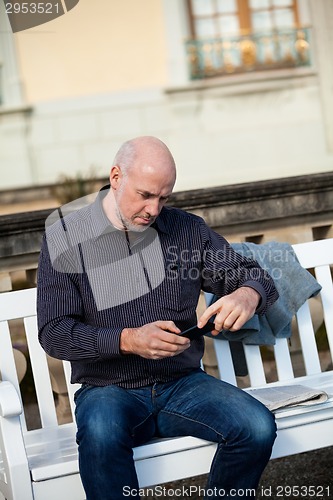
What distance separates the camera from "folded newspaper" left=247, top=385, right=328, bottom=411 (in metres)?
2.75

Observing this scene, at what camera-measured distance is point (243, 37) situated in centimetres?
1208

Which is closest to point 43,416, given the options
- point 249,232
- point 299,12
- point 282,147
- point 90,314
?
point 90,314

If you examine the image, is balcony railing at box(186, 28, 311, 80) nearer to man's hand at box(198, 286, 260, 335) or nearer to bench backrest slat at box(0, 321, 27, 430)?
bench backrest slat at box(0, 321, 27, 430)

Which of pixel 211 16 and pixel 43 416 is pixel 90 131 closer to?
pixel 211 16

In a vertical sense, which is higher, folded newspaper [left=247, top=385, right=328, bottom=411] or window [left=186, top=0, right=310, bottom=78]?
window [left=186, top=0, right=310, bottom=78]

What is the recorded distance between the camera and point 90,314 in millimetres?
2729

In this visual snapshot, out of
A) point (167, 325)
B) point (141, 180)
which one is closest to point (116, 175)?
point (141, 180)

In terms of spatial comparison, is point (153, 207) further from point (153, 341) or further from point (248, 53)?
point (248, 53)

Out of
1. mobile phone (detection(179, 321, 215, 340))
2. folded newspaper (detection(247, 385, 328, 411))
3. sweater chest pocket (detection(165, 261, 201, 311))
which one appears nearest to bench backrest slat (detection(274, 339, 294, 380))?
folded newspaper (detection(247, 385, 328, 411))

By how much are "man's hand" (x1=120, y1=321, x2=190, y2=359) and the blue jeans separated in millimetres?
175

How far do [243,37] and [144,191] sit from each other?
978 cm

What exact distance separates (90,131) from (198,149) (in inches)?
53.8

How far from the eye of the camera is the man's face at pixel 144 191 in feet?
8.85

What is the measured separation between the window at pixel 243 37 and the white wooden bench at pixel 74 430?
349 inches
